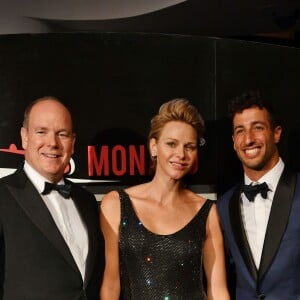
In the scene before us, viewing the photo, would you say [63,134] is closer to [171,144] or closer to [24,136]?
[24,136]

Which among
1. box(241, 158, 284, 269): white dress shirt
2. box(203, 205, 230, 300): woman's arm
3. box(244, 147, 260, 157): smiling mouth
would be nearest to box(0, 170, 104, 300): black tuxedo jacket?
box(203, 205, 230, 300): woman's arm

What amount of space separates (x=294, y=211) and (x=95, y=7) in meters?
3.66

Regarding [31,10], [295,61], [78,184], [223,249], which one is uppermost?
[31,10]

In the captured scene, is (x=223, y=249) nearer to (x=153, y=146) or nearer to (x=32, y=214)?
(x=153, y=146)

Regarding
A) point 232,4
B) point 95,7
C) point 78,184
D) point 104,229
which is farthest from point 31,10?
point 104,229

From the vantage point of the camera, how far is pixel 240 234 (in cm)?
376

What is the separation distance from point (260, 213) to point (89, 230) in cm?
101

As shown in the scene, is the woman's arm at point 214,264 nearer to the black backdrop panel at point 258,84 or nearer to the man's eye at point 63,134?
the black backdrop panel at point 258,84

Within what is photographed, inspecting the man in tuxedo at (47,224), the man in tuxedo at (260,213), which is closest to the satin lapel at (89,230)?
the man in tuxedo at (47,224)

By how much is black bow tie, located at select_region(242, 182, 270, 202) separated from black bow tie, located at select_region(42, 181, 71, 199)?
3.36ft

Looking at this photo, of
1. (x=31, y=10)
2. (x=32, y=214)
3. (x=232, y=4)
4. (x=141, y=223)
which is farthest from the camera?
(x=232, y=4)

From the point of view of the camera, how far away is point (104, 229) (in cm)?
366

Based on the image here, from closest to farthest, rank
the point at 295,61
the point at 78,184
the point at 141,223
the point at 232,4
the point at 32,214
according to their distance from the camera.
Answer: the point at 32,214 < the point at 141,223 < the point at 78,184 < the point at 295,61 < the point at 232,4

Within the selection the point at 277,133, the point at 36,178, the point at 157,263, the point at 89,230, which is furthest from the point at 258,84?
the point at 36,178
